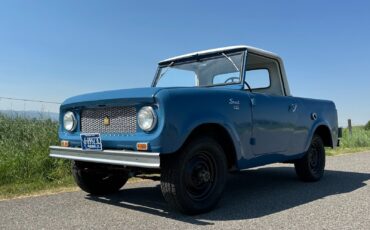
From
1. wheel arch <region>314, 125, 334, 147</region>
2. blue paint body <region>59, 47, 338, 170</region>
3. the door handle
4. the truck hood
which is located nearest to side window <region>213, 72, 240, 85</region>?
blue paint body <region>59, 47, 338, 170</region>

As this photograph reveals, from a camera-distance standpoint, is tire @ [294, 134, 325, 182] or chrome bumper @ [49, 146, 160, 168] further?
tire @ [294, 134, 325, 182]

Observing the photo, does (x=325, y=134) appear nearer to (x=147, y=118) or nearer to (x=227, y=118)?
(x=227, y=118)

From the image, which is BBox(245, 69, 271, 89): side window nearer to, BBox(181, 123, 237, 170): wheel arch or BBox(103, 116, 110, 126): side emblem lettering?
BBox(181, 123, 237, 170): wheel arch

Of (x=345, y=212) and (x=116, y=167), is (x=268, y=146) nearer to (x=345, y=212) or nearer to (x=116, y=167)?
Answer: (x=345, y=212)

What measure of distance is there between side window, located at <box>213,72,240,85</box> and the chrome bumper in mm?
2057

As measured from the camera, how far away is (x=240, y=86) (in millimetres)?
5324

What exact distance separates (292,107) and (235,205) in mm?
1877

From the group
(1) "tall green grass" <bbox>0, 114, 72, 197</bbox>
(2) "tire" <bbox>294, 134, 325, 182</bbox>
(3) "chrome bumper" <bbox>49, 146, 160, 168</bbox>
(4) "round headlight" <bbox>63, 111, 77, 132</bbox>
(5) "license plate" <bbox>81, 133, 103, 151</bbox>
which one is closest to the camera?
(3) "chrome bumper" <bbox>49, 146, 160, 168</bbox>

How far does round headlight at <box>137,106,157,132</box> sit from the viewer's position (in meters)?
3.99

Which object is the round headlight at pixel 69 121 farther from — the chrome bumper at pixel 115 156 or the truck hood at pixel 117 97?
the chrome bumper at pixel 115 156

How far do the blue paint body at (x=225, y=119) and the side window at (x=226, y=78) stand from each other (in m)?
0.17

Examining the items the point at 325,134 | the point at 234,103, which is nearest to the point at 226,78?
the point at 234,103

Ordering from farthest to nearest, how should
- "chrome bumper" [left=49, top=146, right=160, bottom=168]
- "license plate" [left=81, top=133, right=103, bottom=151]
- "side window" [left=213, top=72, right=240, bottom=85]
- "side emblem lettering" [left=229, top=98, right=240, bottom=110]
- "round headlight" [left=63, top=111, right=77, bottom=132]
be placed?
"side window" [left=213, top=72, right=240, bottom=85], "round headlight" [left=63, top=111, right=77, bottom=132], "side emblem lettering" [left=229, top=98, right=240, bottom=110], "license plate" [left=81, top=133, right=103, bottom=151], "chrome bumper" [left=49, top=146, right=160, bottom=168]

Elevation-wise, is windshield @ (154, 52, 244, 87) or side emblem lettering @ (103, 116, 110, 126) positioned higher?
windshield @ (154, 52, 244, 87)
